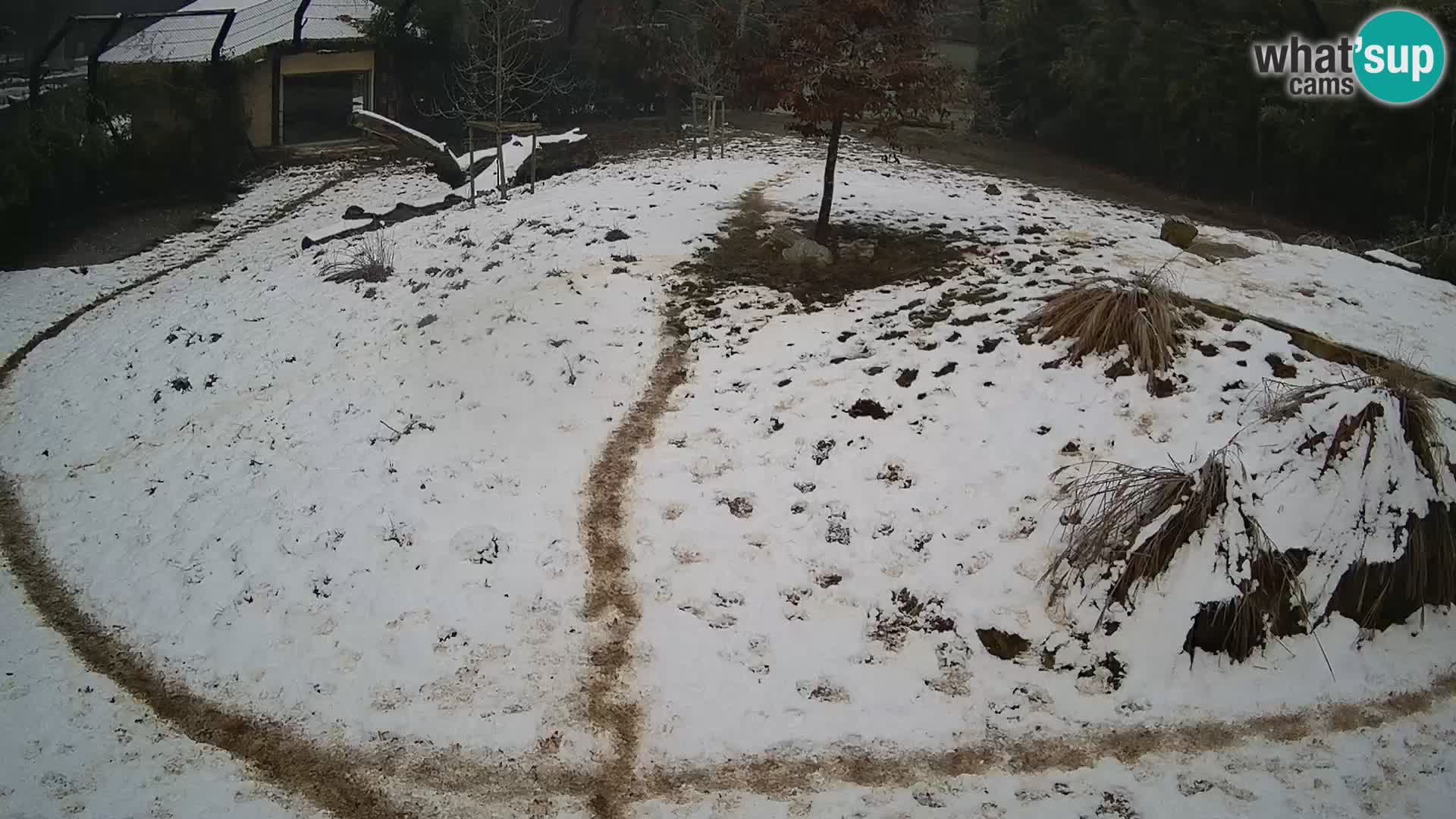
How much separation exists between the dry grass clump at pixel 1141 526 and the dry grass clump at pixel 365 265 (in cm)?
904

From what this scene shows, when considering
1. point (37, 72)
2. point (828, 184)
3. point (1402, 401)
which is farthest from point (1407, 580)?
point (37, 72)

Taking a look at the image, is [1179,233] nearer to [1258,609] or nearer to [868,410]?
[868,410]

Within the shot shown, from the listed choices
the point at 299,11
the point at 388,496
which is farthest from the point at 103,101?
the point at 388,496

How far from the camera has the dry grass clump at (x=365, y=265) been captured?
1266 centimetres

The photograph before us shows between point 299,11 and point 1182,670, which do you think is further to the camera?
point 299,11

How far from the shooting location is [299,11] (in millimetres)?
22516

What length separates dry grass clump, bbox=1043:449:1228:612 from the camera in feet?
22.1

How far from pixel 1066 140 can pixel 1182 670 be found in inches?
688

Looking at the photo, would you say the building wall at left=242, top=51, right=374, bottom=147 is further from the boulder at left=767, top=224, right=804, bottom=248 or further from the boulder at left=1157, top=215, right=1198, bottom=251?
the boulder at left=1157, top=215, right=1198, bottom=251

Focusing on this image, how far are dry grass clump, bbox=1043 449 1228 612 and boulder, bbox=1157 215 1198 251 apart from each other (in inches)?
239

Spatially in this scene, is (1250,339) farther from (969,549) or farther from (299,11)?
(299,11)

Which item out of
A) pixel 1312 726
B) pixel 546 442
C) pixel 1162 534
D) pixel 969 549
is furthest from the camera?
pixel 546 442

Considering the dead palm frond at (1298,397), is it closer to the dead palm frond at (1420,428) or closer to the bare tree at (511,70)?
the dead palm frond at (1420,428)

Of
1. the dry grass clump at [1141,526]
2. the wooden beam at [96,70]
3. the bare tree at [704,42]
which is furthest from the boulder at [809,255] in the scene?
the wooden beam at [96,70]
